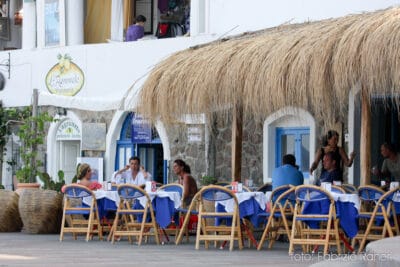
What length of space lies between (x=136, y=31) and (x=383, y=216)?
10768 mm

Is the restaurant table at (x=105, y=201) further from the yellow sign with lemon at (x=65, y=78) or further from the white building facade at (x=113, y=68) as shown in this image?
the yellow sign with lemon at (x=65, y=78)

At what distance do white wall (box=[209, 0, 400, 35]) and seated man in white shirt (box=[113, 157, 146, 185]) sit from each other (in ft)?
12.3

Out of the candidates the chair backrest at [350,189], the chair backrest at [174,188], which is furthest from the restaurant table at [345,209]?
the chair backrest at [174,188]

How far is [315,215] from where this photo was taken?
1389 centimetres

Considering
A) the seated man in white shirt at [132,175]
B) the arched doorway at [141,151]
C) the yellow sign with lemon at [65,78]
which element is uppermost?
the yellow sign with lemon at [65,78]

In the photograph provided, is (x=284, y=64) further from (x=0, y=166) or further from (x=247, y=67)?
(x=0, y=166)

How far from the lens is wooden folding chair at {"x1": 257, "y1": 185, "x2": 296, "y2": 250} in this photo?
47.4 ft

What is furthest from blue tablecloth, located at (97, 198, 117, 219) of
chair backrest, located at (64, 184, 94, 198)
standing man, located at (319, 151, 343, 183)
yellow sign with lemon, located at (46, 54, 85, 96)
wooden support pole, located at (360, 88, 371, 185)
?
yellow sign with lemon, located at (46, 54, 85, 96)

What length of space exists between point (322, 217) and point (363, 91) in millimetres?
1819

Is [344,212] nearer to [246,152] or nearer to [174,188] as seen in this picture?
[174,188]

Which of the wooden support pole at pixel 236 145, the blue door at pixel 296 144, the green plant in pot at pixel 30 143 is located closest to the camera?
the wooden support pole at pixel 236 145

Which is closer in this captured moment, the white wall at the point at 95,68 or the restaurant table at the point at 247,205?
the restaurant table at the point at 247,205

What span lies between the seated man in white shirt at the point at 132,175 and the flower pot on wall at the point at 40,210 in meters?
1.27

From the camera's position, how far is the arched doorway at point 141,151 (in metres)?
23.2
